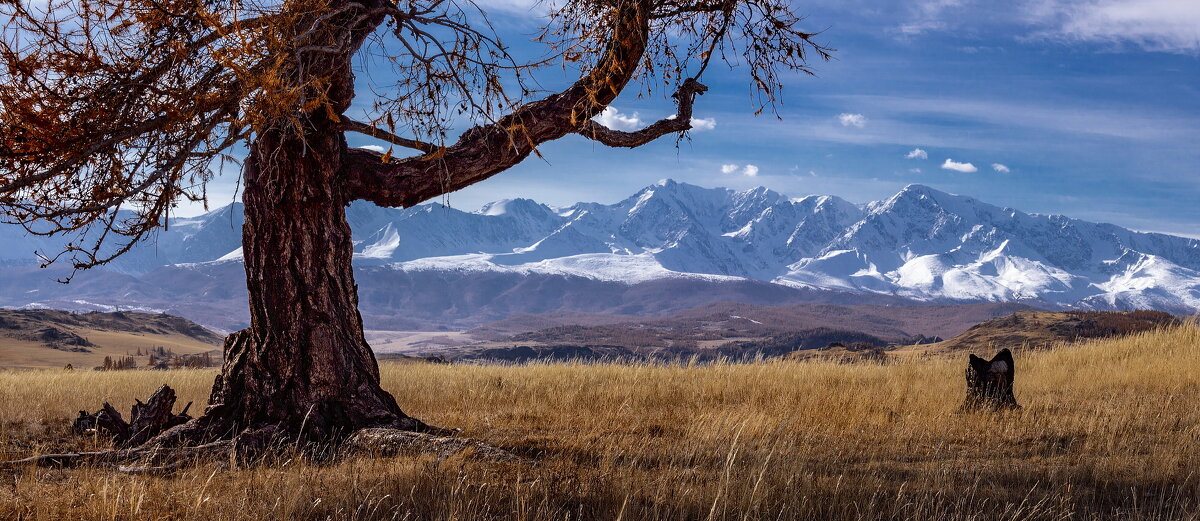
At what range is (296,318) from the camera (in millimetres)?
7312

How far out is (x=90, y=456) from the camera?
6.66 m

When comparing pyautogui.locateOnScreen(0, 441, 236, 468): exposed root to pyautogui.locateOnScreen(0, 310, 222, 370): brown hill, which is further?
pyautogui.locateOnScreen(0, 310, 222, 370): brown hill

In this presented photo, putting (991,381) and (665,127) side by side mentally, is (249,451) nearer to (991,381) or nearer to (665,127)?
(665,127)

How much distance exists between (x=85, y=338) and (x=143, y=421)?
101980 mm

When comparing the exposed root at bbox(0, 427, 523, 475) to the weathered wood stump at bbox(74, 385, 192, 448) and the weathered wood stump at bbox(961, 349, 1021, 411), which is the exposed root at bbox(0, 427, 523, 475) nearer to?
the weathered wood stump at bbox(74, 385, 192, 448)

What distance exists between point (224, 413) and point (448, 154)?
3.21 metres

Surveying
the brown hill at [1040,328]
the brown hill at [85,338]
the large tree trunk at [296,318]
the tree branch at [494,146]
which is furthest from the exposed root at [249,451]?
the brown hill at [85,338]

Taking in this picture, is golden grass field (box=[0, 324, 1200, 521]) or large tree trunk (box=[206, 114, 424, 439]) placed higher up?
large tree trunk (box=[206, 114, 424, 439])

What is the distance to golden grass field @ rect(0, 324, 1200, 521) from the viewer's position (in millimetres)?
4637

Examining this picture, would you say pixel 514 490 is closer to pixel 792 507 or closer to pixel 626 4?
pixel 792 507

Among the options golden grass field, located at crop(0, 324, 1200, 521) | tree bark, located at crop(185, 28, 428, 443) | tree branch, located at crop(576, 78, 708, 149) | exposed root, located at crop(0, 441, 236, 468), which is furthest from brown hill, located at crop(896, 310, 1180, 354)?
exposed root, located at crop(0, 441, 236, 468)

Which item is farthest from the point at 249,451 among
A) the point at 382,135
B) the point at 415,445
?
the point at 382,135

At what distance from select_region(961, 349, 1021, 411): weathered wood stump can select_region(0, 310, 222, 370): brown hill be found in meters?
63.1

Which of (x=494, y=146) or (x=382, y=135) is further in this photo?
(x=382, y=135)
